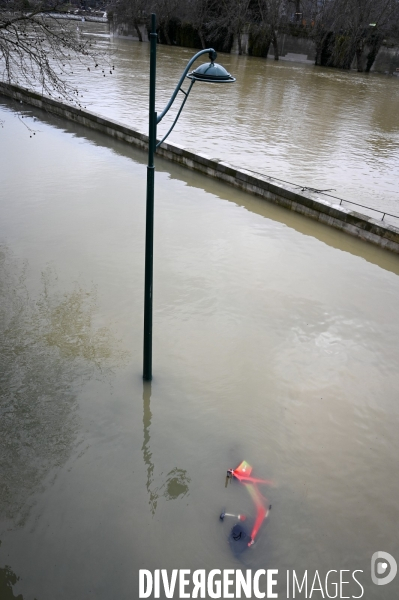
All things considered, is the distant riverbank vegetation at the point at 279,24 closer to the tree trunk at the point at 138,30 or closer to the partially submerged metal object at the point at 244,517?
the tree trunk at the point at 138,30

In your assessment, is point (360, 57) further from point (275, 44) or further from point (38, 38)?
point (38, 38)

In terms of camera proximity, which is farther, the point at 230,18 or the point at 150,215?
the point at 230,18

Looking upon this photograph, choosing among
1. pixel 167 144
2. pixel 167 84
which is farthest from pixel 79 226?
pixel 167 84

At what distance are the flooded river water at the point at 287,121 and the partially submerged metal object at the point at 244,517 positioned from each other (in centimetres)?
740

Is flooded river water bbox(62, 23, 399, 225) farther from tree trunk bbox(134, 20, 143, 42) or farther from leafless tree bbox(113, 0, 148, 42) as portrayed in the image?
tree trunk bbox(134, 20, 143, 42)

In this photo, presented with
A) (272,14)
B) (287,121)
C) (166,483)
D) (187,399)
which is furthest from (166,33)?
(166,483)

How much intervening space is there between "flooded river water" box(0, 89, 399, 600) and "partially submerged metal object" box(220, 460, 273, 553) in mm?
70

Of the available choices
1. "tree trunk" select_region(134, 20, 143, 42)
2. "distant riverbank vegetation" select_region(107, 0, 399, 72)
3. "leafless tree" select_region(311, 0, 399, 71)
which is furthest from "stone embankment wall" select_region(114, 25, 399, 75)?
"tree trunk" select_region(134, 20, 143, 42)

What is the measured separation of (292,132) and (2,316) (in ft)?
44.5

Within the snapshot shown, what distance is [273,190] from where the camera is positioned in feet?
33.7

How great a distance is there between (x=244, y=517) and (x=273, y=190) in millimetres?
7803

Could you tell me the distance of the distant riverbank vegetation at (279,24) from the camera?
114 ft

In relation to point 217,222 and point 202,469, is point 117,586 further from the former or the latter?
point 217,222

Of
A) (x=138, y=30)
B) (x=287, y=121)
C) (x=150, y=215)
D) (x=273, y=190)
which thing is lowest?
(x=150, y=215)
